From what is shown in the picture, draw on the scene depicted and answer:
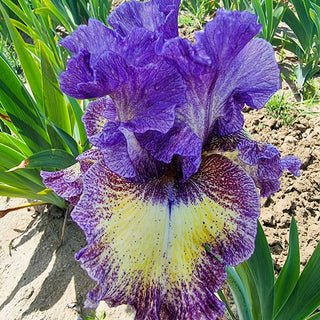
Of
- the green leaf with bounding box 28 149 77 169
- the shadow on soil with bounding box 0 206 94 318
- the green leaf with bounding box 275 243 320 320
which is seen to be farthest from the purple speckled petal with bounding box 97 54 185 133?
the shadow on soil with bounding box 0 206 94 318

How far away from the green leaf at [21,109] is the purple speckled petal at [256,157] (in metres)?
0.94

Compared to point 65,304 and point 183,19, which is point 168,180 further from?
point 183,19

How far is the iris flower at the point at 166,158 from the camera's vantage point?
0.57 m

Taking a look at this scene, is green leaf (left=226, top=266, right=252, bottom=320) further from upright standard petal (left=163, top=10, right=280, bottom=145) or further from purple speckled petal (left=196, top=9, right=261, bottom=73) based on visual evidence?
purple speckled petal (left=196, top=9, right=261, bottom=73)

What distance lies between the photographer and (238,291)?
2.56 feet

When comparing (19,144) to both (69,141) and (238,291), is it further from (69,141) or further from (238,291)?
(238,291)

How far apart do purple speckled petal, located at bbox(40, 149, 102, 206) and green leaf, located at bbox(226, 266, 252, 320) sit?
0.33 metres

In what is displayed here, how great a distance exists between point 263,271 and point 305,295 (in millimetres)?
125

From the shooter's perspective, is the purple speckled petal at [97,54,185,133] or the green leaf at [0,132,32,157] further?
the green leaf at [0,132,32,157]

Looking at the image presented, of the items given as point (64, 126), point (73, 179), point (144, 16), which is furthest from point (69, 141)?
point (144, 16)

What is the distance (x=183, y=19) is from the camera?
322 cm

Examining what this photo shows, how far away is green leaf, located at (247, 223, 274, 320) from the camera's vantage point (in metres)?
0.87

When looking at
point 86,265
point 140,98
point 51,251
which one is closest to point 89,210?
point 86,265

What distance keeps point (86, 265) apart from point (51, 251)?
1105 millimetres
